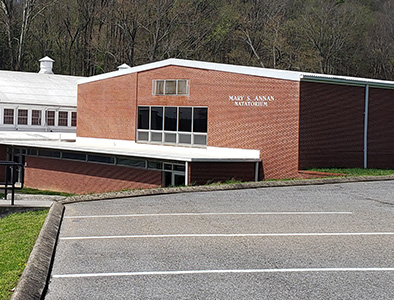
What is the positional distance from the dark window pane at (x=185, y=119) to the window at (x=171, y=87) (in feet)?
2.58

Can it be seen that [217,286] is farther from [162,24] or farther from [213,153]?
[162,24]

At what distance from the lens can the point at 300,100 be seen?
24297 mm

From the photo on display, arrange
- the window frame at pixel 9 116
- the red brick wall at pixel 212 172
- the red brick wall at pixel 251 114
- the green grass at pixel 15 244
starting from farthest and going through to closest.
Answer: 1. the window frame at pixel 9 116
2. the red brick wall at pixel 251 114
3. the red brick wall at pixel 212 172
4. the green grass at pixel 15 244

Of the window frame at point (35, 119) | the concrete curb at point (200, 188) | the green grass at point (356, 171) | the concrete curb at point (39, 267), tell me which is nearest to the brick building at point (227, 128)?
the green grass at point (356, 171)

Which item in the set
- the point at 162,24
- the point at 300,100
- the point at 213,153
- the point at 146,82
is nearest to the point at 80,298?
the point at 300,100

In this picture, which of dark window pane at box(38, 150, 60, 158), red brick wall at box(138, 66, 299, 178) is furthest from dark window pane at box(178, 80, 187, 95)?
dark window pane at box(38, 150, 60, 158)

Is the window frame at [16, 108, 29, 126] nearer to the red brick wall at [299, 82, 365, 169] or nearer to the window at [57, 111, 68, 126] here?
the window at [57, 111, 68, 126]

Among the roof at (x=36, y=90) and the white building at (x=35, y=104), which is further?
the roof at (x=36, y=90)

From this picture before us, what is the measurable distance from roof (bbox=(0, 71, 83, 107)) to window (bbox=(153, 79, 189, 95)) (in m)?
15.4

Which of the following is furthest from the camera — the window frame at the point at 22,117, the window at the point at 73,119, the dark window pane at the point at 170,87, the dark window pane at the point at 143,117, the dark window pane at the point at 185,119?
the window at the point at 73,119

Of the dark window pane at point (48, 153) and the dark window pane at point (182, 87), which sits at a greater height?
the dark window pane at point (182, 87)

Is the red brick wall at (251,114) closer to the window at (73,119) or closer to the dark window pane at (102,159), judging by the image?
the dark window pane at (102,159)

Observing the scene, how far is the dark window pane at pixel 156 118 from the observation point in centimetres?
3055

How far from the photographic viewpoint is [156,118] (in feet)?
101
